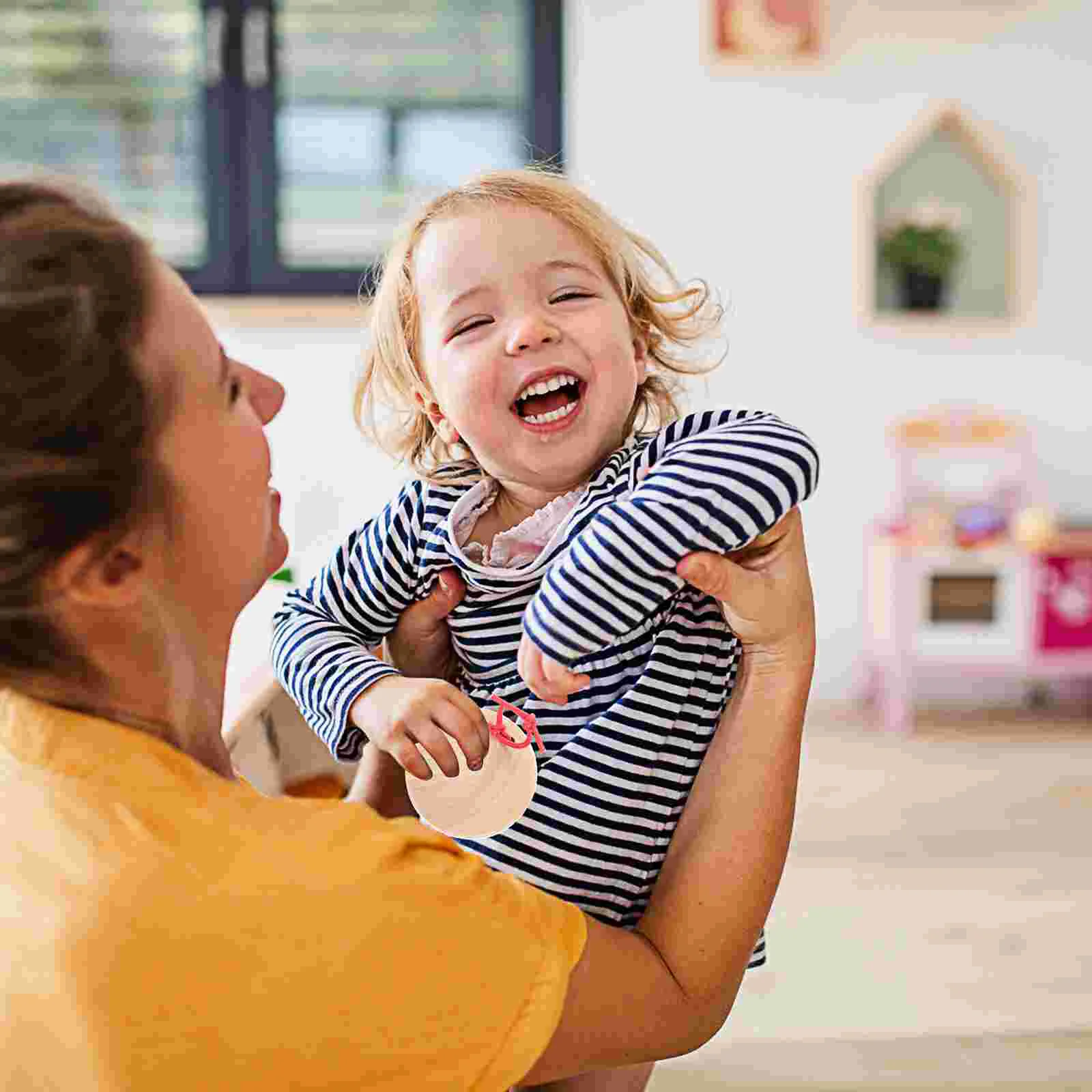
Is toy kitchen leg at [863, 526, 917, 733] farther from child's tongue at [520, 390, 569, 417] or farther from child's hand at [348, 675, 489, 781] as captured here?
child's hand at [348, 675, 489, 781]

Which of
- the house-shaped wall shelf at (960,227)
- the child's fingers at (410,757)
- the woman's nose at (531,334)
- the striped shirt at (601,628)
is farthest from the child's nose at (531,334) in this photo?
the house-shaped wall shelf at (960,227)

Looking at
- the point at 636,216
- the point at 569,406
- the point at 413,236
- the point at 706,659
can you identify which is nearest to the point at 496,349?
the point at 569,406

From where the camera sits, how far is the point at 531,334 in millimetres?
1126

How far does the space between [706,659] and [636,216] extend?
327 cm

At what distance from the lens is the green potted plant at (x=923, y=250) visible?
412 cm

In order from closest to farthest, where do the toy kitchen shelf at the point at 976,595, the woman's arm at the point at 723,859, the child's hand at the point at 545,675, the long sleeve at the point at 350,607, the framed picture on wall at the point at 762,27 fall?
the woman's arm at the point at 723,859 → the child's hand at the point at 545,675 → the long sleeve at the point at 350,607 → the toy kitchen shelf at the point at 976,595 → the framed picture on wall at the point at 762,27

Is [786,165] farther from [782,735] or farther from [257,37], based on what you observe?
[782,735]

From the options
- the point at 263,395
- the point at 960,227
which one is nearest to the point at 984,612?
the point at 960,227

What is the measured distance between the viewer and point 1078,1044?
216 centimetres

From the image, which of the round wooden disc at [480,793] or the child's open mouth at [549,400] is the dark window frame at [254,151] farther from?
the round wooden disc at [480,793]

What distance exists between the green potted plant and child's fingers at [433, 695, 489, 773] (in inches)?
138

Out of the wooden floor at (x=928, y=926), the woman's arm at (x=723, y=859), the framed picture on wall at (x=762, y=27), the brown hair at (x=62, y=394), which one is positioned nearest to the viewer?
the brown hair at (x=62, y=394)

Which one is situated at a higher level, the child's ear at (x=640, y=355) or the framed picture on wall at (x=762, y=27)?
the framed picture on wall at (x=762, y=27)

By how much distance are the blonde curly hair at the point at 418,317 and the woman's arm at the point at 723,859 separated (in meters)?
0.32
